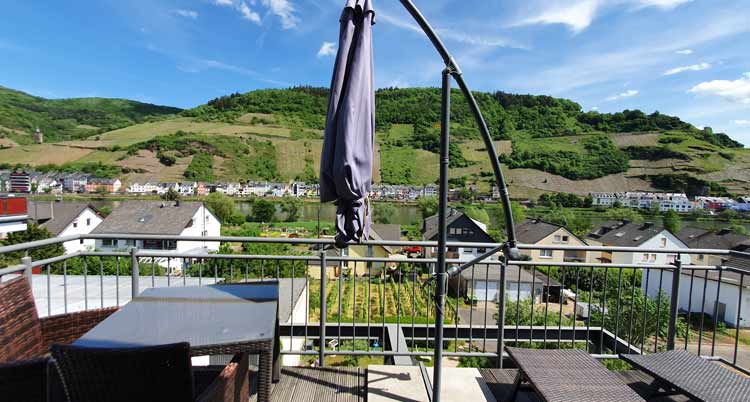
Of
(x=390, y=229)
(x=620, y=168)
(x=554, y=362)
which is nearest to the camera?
(x=554, y=362)

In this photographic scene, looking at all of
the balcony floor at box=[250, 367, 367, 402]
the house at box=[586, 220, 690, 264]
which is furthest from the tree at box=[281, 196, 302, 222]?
the balcony floor at box=[250, 367, 367, 402]

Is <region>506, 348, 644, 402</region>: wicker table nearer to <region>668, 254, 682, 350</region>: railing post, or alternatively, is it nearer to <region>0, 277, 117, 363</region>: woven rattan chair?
<region>668, 254, 682, 350</region>: railing post

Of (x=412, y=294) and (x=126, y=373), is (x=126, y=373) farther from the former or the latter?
(x=412, y=294)

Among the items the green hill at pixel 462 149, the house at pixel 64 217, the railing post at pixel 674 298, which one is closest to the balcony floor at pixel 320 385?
the railing post at pixel 674 298

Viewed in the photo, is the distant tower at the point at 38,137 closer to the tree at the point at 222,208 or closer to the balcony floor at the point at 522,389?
the tree at the point at 222,208

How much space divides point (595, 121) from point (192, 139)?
13198 cm

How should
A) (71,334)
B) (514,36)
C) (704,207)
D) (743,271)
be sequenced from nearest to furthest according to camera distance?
(71,334)
(743,271)
(514,36)
(704,207)

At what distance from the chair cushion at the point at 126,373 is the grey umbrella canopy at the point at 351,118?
995mm

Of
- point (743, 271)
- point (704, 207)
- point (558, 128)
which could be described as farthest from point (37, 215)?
point (558, 128)

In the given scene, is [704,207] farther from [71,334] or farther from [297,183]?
[71,334]

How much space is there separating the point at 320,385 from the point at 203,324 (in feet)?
3.46

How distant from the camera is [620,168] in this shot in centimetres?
9469

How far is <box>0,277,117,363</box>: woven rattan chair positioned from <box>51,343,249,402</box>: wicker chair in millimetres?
1046

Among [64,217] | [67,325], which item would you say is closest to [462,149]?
[64,217]
